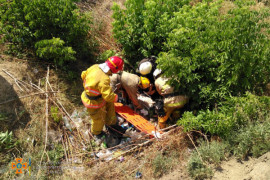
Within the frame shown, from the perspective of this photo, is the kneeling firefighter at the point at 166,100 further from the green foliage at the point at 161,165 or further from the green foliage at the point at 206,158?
the green foliage at the point at 161,165

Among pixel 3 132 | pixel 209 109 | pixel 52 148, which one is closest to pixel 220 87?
pixel 209 109

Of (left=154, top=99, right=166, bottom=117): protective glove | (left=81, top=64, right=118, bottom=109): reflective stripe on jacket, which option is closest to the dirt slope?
(left=154, top=99, right=166, bottom=117): protective glove

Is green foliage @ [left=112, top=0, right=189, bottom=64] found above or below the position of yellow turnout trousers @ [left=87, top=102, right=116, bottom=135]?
above

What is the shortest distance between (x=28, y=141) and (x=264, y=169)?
14.3ft

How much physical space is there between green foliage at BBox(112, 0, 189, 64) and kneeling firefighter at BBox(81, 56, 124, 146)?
129cm

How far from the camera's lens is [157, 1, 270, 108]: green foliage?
3.62 m

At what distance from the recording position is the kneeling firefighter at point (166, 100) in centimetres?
432

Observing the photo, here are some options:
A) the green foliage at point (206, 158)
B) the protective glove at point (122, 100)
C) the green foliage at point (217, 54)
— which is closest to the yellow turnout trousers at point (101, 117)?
the protective glove at point (122, 100)

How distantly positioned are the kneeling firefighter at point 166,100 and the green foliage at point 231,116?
1.36 feet

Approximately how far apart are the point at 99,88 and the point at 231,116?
7.93ft

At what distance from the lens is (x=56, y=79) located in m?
5.68

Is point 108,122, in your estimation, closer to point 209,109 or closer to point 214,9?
point 209,109

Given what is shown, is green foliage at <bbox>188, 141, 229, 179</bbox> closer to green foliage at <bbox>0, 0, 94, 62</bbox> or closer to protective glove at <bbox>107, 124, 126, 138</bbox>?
protective glove at <bbox>107, 124, 126, 138</bbox>

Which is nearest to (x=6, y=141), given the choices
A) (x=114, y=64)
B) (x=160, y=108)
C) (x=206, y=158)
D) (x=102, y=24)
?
(x=114, y=64)
